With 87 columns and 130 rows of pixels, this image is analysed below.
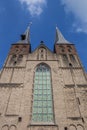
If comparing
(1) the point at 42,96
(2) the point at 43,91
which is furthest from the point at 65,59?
(1) the point at 42,96

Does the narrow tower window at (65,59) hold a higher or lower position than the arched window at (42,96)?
higher

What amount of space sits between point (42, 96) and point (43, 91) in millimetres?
639

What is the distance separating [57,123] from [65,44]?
13.1m

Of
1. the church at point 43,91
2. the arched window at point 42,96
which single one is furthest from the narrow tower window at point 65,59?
the arched window at point 42,96

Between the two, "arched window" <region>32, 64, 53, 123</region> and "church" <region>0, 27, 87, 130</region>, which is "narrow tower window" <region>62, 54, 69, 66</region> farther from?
"arched window" <region>32, 64, 53, 123</region>

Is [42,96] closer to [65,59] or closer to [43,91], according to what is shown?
[43,91]

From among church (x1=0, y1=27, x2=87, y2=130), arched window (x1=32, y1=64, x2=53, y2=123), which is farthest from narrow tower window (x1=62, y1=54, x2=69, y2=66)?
arched window (x1=32, y1=64, x2=53, y2=123)

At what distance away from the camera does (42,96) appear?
17.0 meters

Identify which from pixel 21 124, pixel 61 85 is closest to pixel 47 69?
pixel 61 85

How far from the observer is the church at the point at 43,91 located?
14.4 metres

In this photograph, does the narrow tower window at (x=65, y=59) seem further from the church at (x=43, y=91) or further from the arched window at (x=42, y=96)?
the arched window at (x=42, y=96)

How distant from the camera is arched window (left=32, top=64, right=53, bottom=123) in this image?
1508 cm

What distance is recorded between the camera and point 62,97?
16344mm

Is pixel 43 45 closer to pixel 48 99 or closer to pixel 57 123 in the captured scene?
pixel 48 99
